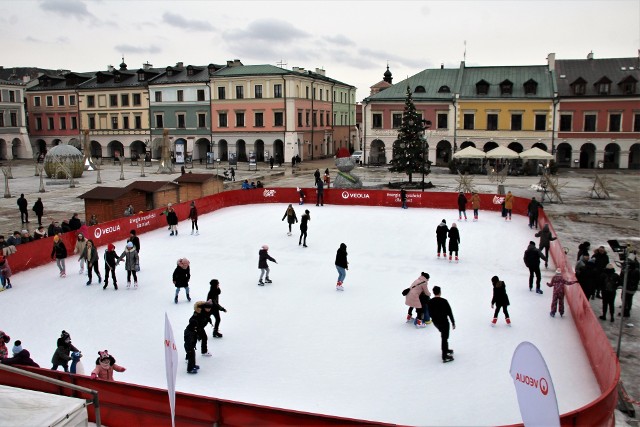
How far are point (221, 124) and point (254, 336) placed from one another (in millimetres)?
49760

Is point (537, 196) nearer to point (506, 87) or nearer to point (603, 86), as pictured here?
point (506, 87)

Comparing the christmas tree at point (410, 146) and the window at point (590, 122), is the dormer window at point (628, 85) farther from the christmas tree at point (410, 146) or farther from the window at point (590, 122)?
the christmas tree at point (410, 146)

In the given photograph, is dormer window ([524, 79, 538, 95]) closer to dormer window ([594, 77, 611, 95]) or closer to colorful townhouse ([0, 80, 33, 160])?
dormer window ([594, 77, 611, 95])

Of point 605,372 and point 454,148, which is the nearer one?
point 605,372

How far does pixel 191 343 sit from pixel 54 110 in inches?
2613

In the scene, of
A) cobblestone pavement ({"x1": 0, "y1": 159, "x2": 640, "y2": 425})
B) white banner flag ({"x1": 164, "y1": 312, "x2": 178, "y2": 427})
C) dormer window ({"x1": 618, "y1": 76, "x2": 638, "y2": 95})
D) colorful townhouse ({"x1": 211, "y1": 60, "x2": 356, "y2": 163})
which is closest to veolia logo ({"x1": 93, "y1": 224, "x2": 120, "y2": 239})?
cobblestone pavement ({"x1": 0, "y1": 159, "x2": 640, "y2": 425})

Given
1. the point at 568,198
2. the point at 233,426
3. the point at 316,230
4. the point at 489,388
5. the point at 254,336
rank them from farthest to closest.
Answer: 1. the point at 568,198
2. the point at 316,230
3. the point at 254,336
4. the point at 489,388
5. the point at 233,426

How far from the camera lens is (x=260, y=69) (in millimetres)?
58438

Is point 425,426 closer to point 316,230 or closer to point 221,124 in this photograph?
point 316,230

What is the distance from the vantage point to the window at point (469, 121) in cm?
5228

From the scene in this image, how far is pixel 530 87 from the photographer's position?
Result: 51219 millimetres

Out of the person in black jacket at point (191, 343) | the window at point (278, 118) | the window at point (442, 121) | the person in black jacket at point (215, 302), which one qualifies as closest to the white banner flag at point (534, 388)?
the person in black jacket at point (191, 343)

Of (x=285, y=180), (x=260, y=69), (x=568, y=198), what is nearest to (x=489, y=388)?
(x=568, y=198)

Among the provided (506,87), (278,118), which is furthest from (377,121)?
(506,87)
